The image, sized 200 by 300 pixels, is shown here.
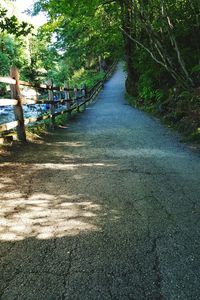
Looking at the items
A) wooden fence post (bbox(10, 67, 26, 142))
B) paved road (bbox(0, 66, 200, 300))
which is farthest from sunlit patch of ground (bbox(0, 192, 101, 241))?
wooden fence post (bbox(10, 67, 26, 142))

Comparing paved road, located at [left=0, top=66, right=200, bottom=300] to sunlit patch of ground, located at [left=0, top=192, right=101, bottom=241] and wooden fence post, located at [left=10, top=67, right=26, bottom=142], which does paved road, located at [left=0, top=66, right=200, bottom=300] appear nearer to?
sunlit patch of ground, located at [left=0, top=192, right=101, bottom=241]

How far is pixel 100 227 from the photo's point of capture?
319cm

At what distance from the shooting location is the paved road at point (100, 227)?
233 cm

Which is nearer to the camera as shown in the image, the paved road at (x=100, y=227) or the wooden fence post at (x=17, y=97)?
the paved road at (x=100, y=227)

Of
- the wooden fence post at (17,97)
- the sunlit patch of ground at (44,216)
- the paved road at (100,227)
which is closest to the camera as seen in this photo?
the paved road at (100,227)

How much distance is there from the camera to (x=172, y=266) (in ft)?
8.39

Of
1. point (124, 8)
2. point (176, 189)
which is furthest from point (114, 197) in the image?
point (124, 8)

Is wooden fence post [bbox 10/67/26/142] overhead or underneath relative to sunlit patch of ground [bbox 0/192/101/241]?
overhead

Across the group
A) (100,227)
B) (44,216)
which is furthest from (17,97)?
(100,227)

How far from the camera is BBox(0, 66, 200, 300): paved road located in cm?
233

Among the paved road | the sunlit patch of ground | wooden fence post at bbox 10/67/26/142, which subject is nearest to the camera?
the paved road

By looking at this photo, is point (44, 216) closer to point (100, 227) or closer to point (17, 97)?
point (100, 227)

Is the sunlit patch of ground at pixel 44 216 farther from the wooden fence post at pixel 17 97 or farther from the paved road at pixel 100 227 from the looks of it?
the wooden fence post at pixel 17 97

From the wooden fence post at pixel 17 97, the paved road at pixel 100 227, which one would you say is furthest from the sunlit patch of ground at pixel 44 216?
the wooden fence post at pixel 17 97
